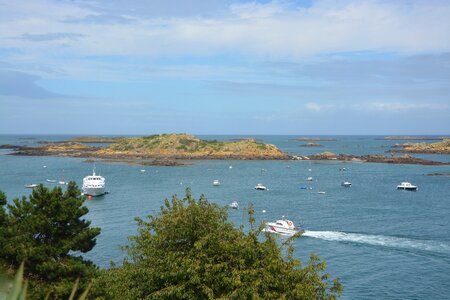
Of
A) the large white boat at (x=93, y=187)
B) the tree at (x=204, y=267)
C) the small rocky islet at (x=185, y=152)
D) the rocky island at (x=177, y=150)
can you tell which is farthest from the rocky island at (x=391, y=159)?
the tree at (x=204, y=267)

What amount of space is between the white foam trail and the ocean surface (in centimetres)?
9

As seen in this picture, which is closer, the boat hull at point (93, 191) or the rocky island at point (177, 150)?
the boat hull at point (93, 191)

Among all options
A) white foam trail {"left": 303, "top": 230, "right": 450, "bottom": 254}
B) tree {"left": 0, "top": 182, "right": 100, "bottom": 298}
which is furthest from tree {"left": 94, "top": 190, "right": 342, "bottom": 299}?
white foam trail {"left": 303, "top": 230, "right": 450, "bottom": 254}

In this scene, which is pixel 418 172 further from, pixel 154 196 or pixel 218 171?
pixel 154 196

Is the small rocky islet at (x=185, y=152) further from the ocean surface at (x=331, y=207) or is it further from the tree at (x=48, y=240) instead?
the tree at (x=48, y=240)

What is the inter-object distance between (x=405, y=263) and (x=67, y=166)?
98.3 m

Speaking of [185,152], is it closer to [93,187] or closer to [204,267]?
[93,187]

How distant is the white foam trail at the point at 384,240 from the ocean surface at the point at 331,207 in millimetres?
88

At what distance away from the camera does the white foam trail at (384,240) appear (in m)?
42.5

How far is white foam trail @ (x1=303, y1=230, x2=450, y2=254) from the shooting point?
4247cm

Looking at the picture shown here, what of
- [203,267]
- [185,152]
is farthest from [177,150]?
[203,267]

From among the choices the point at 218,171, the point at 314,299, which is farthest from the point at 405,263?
the point at 218,171

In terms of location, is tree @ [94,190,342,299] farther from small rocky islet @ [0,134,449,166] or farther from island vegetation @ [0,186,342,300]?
small rocky islet @ [0,134,449,166]

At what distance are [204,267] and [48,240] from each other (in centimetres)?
1121
